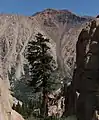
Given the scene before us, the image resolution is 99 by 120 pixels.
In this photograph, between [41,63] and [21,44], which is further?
[21,44]

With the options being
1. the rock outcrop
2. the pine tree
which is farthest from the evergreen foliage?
the rock outcrop

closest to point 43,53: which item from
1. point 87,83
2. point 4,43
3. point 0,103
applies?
point 87,83

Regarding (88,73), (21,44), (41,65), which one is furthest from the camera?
(21,44)

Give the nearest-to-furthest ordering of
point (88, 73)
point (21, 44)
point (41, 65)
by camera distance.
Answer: point (88, 73) → point (41, 65) → point (21, 44)

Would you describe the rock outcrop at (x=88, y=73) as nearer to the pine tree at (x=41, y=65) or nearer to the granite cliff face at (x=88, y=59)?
the granite cliff face at (x=88, y=59)

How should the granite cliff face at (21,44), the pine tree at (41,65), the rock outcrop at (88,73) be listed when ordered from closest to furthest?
the rock outcrop at (88,73)
the pine tree at (41,65)
the granite cliff face at (21,44)

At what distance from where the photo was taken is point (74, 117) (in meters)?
23.2

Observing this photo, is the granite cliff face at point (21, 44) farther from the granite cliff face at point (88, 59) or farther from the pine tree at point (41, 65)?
the granite cliff face at point (88, 59)

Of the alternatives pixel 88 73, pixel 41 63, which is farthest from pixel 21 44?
pixel 88 73

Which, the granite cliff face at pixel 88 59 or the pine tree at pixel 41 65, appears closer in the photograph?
the granite cliff face at pixel 88 59

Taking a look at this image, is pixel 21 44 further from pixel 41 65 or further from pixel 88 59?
pixel 88 59

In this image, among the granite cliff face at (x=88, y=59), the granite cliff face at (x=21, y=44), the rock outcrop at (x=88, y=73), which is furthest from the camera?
the granite cliff face at (x=21, y=44)

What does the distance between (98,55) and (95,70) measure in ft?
3.28

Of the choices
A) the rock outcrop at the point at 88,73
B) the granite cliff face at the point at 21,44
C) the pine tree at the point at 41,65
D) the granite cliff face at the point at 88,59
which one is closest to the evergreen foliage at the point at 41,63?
the pine tree at the point at 41,65
